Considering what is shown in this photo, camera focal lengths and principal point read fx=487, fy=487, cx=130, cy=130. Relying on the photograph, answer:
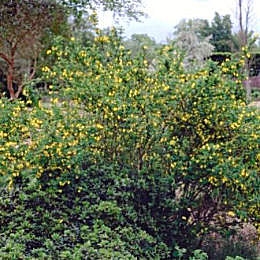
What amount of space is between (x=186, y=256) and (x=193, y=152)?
0.87 m

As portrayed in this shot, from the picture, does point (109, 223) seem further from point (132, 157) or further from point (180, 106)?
point (180, 106)

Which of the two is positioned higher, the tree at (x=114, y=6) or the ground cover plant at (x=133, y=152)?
the tree at (x=114, y=6)

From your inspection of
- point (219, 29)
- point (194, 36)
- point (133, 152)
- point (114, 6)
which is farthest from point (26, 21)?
point (219, 29)

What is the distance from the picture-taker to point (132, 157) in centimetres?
392

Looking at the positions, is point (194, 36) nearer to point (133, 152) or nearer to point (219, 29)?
point (219, 29)

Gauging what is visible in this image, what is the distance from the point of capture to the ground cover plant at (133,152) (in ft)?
11.3

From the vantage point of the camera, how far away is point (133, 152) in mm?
3904

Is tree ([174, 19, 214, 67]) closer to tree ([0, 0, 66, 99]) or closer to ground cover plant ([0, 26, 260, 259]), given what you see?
tree ([0, 0, 66, 99])

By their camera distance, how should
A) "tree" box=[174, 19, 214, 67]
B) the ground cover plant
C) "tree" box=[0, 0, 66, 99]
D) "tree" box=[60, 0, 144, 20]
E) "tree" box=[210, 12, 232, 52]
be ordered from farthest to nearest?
"tree" box=[210, 12, 232, 52], "tree" box=[174, 19, 214, 67], "tree" box=[60, 0, 144, 20], "tree" box=[0, 0, 66, 99], the ground cover plant

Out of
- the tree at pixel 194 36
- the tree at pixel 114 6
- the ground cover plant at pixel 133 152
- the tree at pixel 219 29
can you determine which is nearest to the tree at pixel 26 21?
the tree at pixel 114 6

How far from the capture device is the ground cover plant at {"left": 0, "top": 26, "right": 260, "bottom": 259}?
136 inches

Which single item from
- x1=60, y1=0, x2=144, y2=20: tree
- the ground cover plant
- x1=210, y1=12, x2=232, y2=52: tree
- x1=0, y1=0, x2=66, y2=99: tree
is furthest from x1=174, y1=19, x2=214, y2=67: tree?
the ground cover plant

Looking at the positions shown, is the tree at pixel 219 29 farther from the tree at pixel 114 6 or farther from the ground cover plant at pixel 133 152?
the ground cover plant at pixel 133 152

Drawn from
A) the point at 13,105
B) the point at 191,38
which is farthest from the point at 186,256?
the point at 191,38
